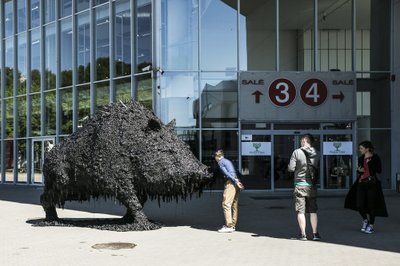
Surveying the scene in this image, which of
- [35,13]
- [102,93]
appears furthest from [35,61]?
[102,93]

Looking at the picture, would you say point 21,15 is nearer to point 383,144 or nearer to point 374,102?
point 374,102

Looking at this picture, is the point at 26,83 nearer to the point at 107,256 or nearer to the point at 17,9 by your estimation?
the point at 17,9

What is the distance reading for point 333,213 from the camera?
44.4 feet

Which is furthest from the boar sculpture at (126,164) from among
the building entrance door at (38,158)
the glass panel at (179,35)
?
the building entrance door at (38,158)

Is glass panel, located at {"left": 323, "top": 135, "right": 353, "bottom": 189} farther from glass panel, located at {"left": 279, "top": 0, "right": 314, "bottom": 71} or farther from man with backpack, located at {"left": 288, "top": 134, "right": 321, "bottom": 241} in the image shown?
man with backpack, located at {"left": 288, "top": 134, "right": 321, "bottom": 241}

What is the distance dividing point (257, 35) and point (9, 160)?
1494cm

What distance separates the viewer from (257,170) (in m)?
20.6

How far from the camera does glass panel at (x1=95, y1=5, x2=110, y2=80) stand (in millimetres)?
22797

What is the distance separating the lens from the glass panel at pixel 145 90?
2045cm

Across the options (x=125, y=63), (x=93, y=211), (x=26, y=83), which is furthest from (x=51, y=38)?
(x=93, y=211)

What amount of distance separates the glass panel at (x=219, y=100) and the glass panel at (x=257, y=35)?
3.01 ft

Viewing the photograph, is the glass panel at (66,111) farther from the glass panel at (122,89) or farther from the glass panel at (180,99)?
the glass panel at (180,99)

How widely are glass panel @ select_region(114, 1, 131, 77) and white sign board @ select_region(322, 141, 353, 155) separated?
8565 mm

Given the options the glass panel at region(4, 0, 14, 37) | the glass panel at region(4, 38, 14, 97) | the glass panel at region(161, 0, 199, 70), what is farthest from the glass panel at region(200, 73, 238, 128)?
the glass panel at region(4, 0, 14, 37)
